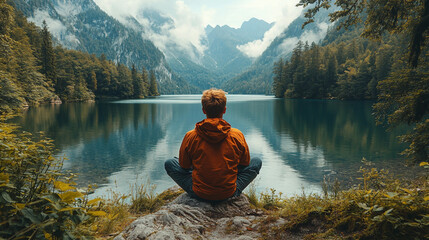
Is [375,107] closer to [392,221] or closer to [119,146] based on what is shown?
[392,221]

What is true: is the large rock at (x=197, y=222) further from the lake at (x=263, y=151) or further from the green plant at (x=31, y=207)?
the lake at (x=263, y=151)

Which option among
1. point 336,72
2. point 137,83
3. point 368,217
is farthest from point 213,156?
point 137,83

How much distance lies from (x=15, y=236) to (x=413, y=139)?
33.5ft

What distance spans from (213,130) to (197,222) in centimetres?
134

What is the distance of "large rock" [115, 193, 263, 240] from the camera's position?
273 centimetres

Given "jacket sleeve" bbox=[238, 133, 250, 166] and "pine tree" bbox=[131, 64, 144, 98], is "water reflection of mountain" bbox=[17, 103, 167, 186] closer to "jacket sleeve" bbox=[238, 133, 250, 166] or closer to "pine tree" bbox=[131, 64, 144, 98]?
"jacket sleeve" bbox=[238, 133, 250, 166]

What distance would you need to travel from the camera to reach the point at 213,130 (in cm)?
341

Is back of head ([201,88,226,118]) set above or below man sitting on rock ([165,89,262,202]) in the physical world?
above

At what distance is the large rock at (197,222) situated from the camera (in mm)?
2732

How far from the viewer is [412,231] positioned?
1860 millimetres

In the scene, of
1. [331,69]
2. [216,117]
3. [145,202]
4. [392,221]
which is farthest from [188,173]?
[331,69]

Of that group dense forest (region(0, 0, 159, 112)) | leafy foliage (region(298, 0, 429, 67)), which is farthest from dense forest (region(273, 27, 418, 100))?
dense forest (region(0, 0, 159, 112))

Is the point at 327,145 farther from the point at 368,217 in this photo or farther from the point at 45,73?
the point at 45,73

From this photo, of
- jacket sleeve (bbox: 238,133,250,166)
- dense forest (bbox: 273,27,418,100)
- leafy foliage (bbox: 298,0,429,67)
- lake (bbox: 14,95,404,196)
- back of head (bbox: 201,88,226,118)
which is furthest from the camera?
dense forest (bbox: 273,27,418,100)
